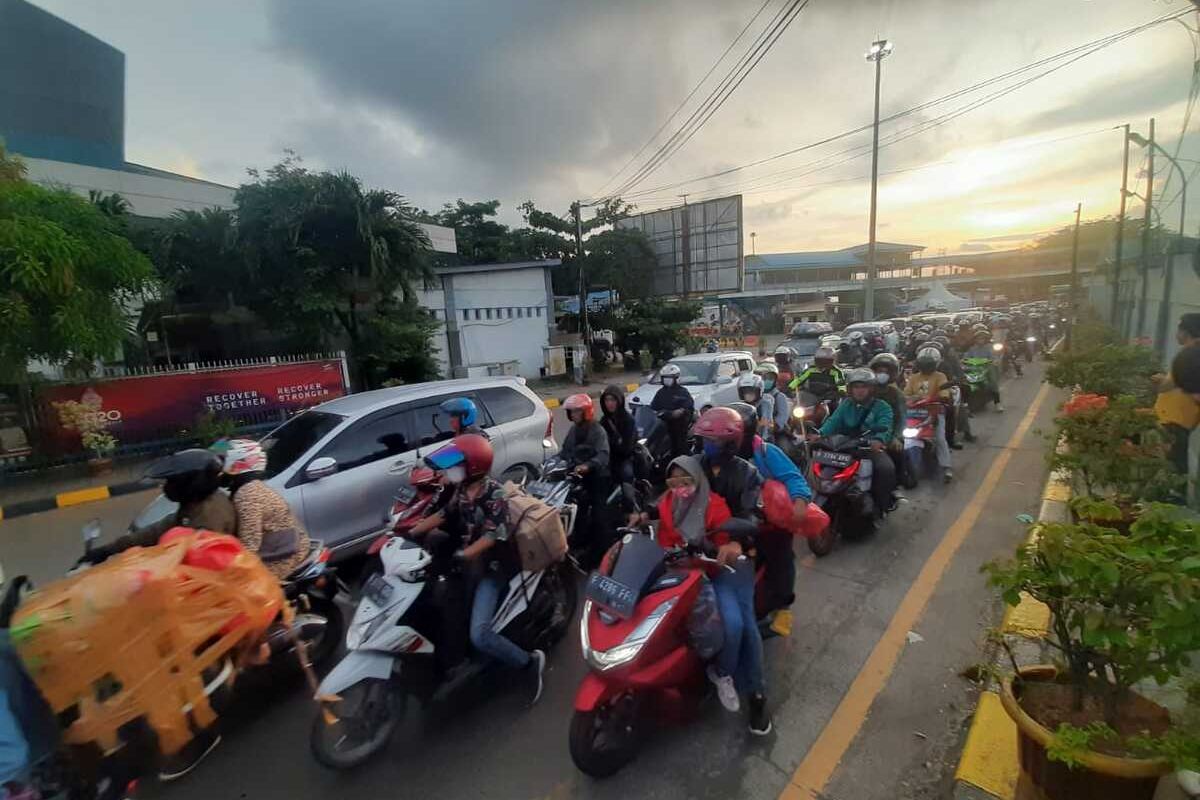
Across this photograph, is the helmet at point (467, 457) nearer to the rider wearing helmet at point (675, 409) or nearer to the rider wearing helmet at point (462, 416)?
the rider wearing helmet at point (462, 416)

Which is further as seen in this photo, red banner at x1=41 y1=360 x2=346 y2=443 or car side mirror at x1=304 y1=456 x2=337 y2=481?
red banner at x1=41 y1=360 x2=346 y2=443

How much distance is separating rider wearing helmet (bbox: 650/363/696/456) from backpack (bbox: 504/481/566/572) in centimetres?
373

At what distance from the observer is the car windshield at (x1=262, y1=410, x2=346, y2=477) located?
4.76 m

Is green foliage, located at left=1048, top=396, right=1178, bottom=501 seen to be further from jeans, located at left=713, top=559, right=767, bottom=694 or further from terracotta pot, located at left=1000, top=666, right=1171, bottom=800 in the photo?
jeans, located at left=713, top=559, right=767, bottom=694

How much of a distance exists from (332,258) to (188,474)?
11.6m

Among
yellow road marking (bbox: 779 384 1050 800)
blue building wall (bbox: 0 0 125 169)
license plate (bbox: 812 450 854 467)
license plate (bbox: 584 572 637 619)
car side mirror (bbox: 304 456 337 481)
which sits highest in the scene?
blue building wall (bbox: 0 0 125 169)

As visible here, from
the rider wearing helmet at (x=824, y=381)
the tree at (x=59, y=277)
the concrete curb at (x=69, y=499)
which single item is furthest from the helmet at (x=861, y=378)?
the tree at (x=59, y=277)

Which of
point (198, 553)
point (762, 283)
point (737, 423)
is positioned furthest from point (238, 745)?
point (762, 283)

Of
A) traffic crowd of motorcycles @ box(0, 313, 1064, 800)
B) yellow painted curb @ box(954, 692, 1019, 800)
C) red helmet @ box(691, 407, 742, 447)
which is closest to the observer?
traffic crowd of motorcycles @ box(0, 313, 1064, 800)

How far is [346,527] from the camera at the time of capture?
15.9ft

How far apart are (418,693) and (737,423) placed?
232 cm

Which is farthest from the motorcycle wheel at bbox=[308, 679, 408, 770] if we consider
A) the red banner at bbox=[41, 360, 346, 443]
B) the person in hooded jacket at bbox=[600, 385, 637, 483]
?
the red banner at bbox=[41, 360, 346, 443]

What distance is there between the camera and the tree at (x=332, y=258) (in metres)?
12.6

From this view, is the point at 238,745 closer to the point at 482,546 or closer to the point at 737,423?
the point at 482,546
